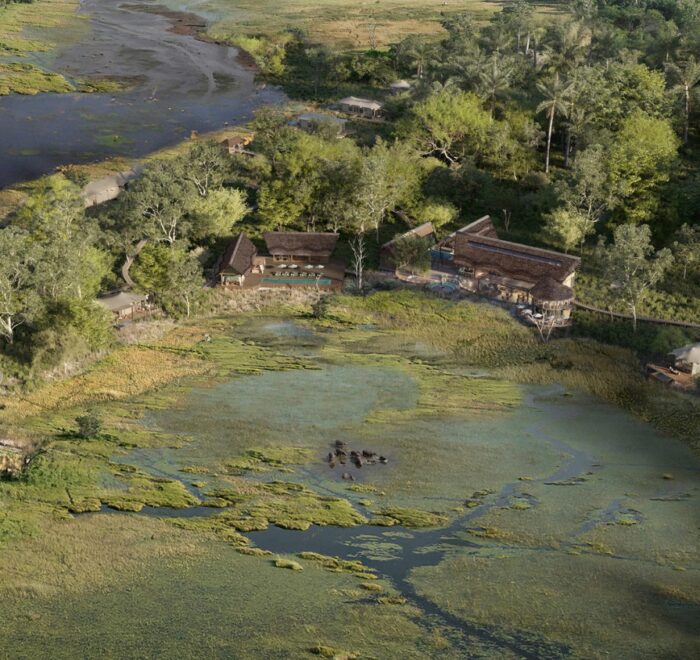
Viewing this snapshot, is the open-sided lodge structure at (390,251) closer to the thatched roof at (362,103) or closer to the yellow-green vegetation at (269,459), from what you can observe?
the yellow-green vegetation at (269,459)

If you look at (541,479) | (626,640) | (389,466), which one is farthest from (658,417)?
(626,640)

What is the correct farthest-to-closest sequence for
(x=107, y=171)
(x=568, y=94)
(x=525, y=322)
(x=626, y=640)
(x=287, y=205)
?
(x=107, y=171) < (x=568, y=94) < (x=287, y=205) < (x=525, y=322) < (x=626, y=640)

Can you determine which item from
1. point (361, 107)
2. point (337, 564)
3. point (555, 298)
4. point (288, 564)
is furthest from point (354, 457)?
point (361, 107)

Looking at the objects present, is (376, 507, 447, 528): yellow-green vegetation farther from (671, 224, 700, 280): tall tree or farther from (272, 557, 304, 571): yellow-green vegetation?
(671, 224, 700, 280): tall tree

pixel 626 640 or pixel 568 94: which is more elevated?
pixel 568 94

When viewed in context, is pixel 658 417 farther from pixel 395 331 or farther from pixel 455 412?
pixel 395 331

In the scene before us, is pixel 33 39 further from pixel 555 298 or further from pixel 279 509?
pixel 279 509
